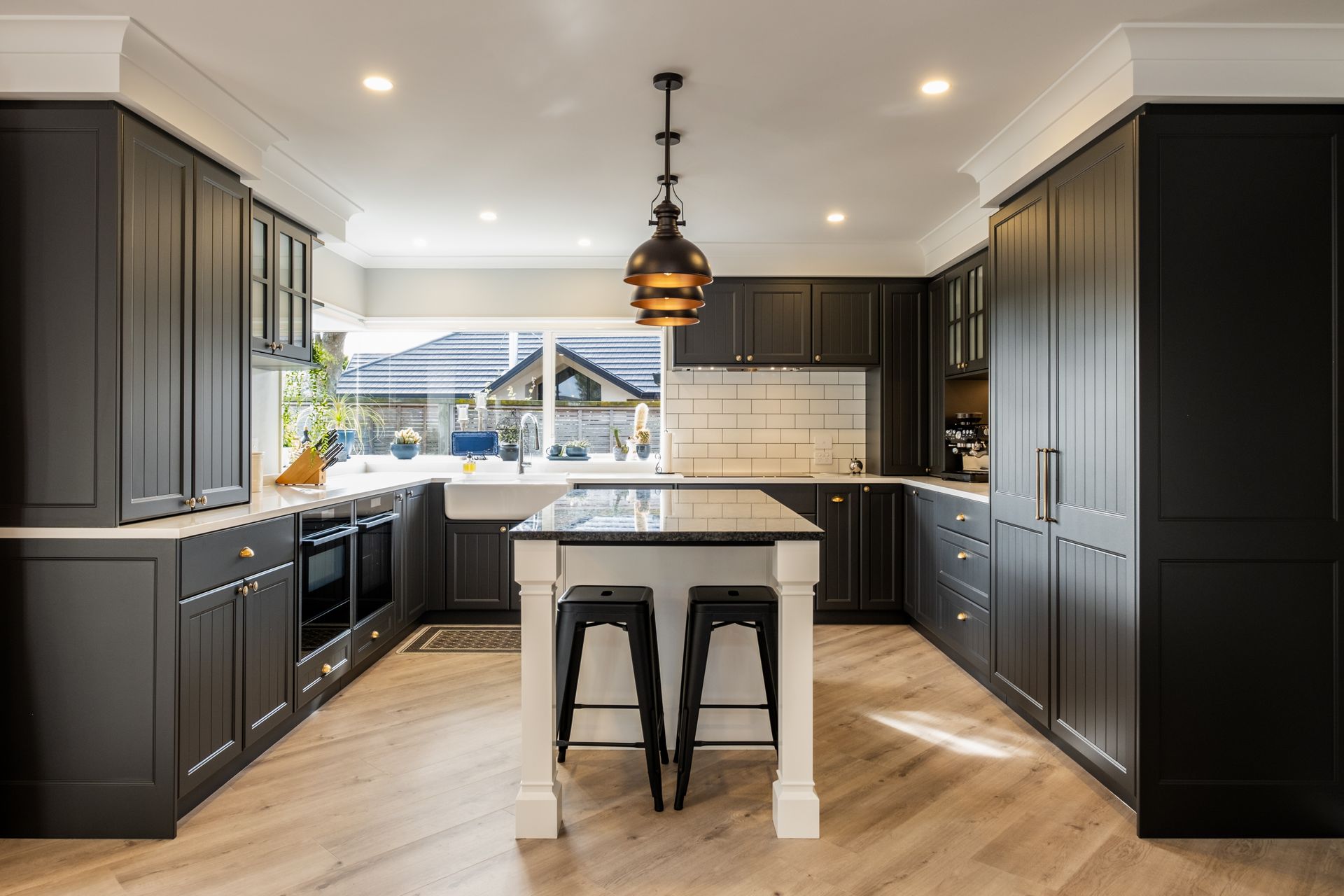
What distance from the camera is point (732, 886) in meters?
2.15

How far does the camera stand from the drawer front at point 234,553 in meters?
2.50

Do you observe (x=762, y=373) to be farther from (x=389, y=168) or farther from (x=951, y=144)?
(x=389, y=168)

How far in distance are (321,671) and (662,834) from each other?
1.91 meters

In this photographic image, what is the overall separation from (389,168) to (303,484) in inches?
65.0

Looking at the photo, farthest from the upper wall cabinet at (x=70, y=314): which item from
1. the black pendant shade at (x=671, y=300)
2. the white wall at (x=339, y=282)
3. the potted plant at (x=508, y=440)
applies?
the potted plant at (x=508, y=440)

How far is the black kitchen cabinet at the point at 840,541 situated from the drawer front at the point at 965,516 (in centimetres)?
75

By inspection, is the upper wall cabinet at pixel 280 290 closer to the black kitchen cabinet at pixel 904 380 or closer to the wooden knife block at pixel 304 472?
the wooden knife block at pixel 304 472

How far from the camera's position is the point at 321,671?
138 inches

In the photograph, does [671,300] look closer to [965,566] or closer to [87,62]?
[87,62]

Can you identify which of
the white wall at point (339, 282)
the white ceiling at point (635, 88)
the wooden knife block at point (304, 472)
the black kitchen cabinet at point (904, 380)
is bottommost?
the wooden knife block at point (304, 472)

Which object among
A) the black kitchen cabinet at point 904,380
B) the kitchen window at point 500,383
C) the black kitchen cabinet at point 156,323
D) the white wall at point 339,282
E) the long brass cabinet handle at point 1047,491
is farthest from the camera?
the kitchen window at point 500,383

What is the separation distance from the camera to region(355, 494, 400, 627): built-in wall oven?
396 centimetres

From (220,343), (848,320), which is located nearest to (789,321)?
(848,320)

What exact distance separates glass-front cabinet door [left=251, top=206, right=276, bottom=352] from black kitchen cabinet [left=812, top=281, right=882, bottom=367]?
341 cm
